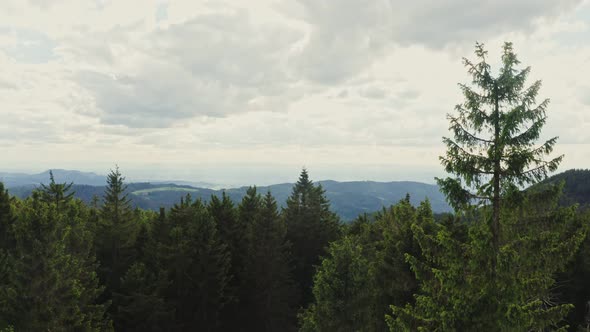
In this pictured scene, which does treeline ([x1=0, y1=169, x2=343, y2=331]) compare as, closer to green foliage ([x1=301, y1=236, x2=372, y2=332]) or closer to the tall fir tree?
the tall fir tree

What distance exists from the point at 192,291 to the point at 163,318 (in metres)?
4.24

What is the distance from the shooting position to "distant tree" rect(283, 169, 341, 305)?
152ft

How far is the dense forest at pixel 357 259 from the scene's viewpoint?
40.0ft

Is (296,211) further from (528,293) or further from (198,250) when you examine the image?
(528,293)

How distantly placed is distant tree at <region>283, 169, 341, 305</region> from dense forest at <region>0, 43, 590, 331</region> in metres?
0.32

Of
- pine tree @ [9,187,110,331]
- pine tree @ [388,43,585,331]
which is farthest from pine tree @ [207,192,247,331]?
pine tree @ [388,43,585,331]

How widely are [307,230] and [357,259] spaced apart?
27299 millimetres

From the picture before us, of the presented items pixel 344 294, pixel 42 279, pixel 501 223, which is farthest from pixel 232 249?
Result: pixel 501 223

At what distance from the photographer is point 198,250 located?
3316 cm

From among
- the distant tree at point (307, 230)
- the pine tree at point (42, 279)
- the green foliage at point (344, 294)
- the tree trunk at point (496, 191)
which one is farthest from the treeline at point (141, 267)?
the tree trunk at point (496, 191)

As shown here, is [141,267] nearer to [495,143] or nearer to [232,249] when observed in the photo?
[232,249]

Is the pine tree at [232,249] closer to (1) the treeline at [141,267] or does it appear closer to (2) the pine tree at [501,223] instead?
(1) the treeline at [141,267]

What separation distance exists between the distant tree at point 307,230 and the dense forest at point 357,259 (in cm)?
32

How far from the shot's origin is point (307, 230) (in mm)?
48062
